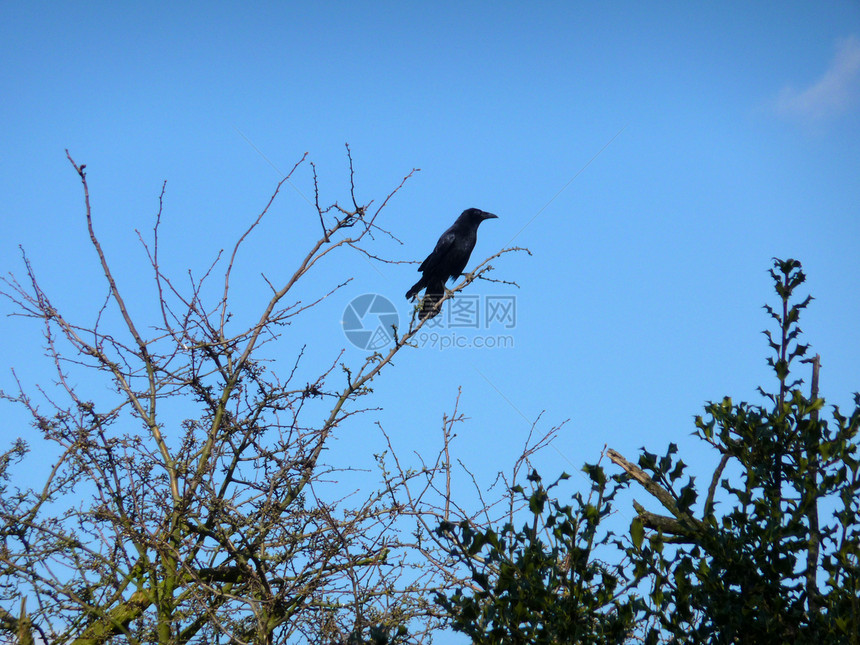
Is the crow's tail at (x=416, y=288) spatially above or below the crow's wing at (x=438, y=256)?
below

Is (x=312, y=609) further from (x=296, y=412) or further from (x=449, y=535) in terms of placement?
(x=449, y=535)

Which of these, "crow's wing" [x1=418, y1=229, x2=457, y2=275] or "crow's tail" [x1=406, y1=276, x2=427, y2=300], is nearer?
"crow's tail" [x1=406, y1=276, x2=427, y2=300]

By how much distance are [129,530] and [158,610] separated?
15.8 inches

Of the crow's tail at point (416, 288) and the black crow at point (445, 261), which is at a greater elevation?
the black crow at point (445, 261)

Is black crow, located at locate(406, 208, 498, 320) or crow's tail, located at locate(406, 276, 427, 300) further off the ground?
black crow, located at locate(406, 208, 498, 320)

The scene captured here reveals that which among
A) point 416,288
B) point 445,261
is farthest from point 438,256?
point 416,288

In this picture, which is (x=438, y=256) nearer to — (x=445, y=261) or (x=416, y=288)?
(x=445, y=261)

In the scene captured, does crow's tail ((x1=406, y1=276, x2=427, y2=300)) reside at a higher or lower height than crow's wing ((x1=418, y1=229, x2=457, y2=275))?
lower

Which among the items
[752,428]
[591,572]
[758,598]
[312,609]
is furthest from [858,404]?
[312,609]

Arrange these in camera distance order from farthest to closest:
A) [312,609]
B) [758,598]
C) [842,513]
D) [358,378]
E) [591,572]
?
[358,378]
[312,609]
[842,513]
[758,598]
[591,572]

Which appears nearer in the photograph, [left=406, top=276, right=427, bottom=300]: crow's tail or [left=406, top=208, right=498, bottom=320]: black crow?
[left=406, top=276, right=427, bottom=300]: crow's tail

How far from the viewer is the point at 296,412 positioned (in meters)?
3.82

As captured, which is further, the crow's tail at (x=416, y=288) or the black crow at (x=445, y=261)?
the black crow at (x=445, y=261)

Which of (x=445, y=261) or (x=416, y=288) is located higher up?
(x=445, y=261)
